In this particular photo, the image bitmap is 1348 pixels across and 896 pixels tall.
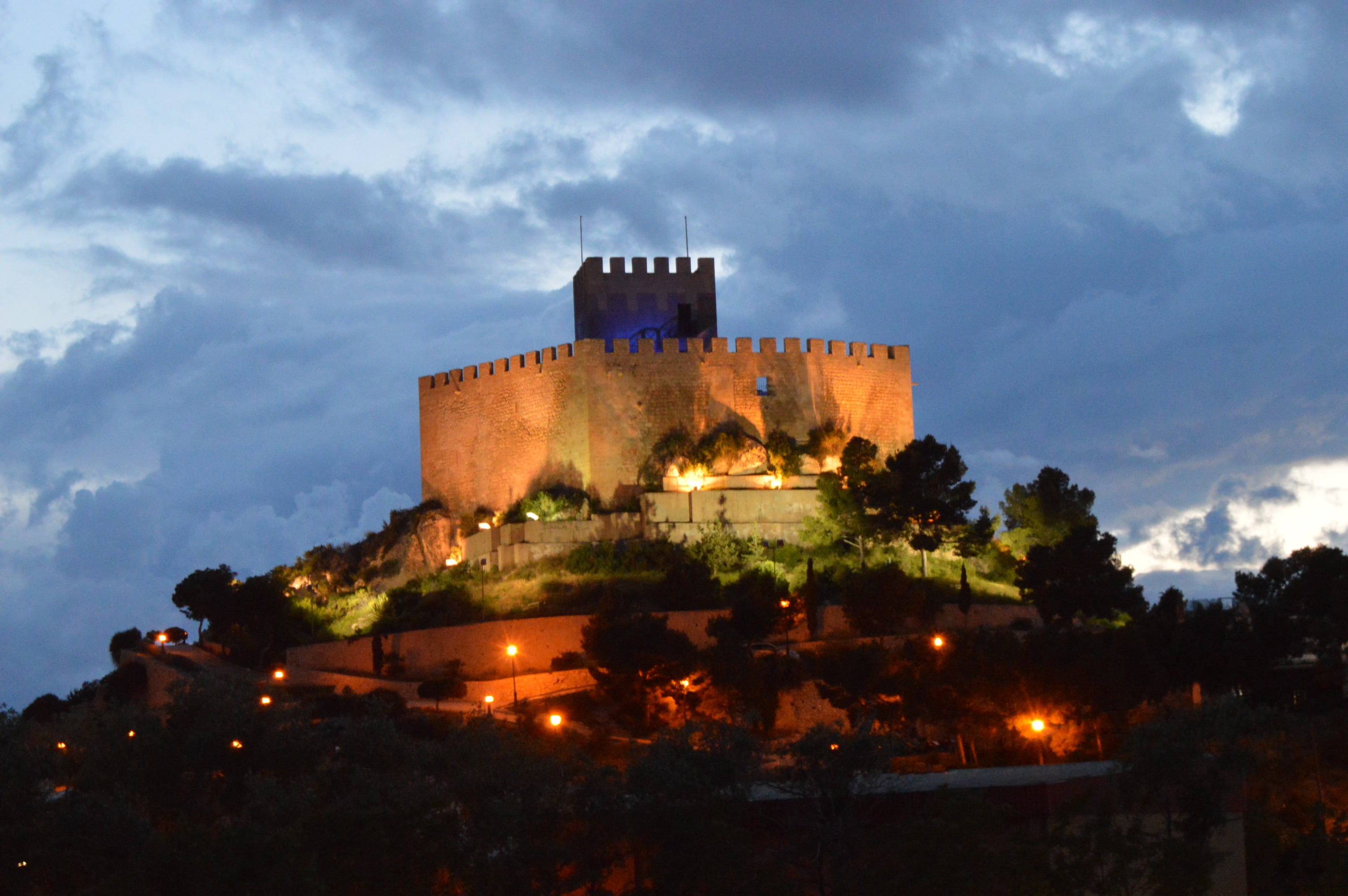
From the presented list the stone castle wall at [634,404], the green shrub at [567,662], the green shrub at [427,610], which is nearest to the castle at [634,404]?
the stone castle wall at [634,404]

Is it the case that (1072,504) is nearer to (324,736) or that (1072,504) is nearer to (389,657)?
(389,657)

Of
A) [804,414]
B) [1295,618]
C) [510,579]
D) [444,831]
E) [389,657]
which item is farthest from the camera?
[804,414]

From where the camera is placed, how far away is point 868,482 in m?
42.7

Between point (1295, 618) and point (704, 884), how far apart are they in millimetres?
15105

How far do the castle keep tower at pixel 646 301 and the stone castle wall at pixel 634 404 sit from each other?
8.59 feet

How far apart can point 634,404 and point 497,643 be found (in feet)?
30.3

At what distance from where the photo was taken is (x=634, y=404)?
1804 inches

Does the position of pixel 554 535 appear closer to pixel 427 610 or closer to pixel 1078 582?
pixel 427 610

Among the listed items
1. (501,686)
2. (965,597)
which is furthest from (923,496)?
(501,686)

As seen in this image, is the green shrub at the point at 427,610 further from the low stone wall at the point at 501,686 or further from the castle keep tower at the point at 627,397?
the castle keep tower at the point at 627,397

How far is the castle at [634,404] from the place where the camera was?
149ft

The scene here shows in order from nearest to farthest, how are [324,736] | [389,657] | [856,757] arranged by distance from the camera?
[856,757] → [324,736] → [389,657]

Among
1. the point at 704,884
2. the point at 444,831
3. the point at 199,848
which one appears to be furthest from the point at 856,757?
the point at 199,848

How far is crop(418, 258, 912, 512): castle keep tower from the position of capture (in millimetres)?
45719
